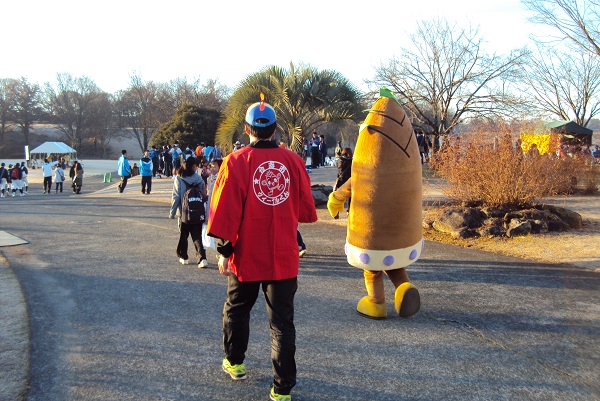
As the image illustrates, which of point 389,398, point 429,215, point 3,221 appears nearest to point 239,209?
point 389,398

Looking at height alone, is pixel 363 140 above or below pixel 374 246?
above

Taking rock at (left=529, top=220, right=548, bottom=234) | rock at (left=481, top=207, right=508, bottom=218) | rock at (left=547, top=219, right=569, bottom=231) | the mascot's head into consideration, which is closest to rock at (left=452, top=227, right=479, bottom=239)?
rock at (left=481, top=207, right=508, bottom=218)

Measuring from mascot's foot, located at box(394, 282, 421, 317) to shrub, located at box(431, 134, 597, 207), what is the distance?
5.41 meters

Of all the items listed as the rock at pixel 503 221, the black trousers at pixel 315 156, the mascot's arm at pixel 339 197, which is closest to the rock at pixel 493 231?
the rock at pixel 503 221

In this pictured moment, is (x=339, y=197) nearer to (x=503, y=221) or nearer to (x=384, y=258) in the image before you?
(x=384, y=258)

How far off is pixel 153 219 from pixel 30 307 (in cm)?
714

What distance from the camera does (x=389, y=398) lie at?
3482mm

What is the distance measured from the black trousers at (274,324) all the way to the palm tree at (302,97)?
11.5 metres

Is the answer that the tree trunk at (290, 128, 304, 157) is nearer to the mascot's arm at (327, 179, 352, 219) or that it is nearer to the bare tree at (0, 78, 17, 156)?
the mascot's arm at (327, 179, 352, 219)

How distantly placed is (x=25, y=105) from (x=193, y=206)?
6886cm

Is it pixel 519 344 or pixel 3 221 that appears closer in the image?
pixel 519 344

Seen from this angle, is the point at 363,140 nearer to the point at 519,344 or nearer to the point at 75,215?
the point at 519,344

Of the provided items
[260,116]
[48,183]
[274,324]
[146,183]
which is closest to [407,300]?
[274,324]

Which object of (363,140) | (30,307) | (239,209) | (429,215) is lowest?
(30,307)
